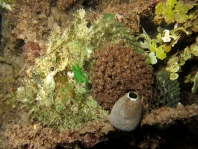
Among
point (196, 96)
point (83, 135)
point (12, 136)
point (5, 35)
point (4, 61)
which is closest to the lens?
point (83, 135)

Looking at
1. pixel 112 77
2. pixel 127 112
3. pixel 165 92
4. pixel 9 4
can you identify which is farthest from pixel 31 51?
pixel 165 92

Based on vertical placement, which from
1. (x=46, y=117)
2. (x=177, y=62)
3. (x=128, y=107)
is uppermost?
(x=177, y=62)

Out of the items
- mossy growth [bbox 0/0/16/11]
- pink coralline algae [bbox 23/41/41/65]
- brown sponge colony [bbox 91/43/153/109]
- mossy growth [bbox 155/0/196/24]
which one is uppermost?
mossy growth [bbox 0/0/16/11]

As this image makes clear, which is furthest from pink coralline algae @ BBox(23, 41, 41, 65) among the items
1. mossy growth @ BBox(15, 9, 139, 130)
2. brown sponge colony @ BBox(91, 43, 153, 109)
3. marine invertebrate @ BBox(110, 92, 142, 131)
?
marine invertebrate @ BBox(110, 92, 142, 131)

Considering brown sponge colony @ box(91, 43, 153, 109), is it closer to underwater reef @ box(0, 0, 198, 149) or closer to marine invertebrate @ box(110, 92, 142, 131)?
underwater reef @ box(0, 0, 198, 149)

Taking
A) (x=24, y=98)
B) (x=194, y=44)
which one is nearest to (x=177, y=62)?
(x=194, y=44)

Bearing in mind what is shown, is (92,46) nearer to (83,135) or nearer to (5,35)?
(83,135)
